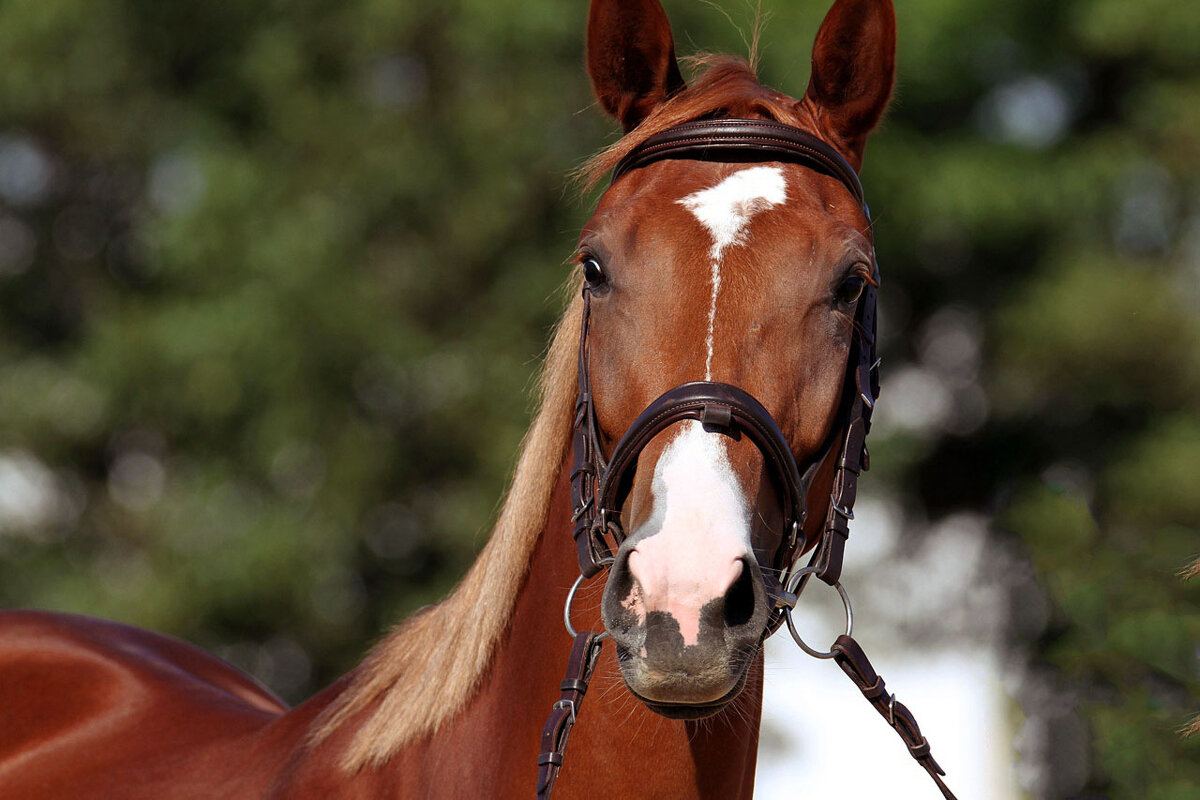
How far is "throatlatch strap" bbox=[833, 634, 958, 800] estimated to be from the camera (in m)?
2.53

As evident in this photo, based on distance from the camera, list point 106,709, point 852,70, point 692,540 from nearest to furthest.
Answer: point 692,540
point 852,70
point 106,709

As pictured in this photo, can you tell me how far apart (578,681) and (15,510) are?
10.9m

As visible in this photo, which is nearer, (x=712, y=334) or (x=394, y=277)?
(x=712, y=334)

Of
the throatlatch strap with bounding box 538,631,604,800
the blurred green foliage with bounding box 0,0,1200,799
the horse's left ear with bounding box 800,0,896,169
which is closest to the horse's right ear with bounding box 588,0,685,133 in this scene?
the horse's left ear with bounding box 800,0,896,169

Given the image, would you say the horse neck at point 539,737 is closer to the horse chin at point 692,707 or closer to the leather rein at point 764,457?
the leather rein at point 764,457

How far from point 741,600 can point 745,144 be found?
984 millimetres

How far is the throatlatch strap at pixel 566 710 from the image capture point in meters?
2.43

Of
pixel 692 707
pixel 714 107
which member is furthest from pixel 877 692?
pixel 714 107

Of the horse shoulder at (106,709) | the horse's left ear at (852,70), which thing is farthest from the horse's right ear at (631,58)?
the horse shoulder at (106,709)

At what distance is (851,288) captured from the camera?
256 centimetres

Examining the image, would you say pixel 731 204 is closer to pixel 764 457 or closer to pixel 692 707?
pixel 764 457

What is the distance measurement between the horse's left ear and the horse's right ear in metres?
0.32

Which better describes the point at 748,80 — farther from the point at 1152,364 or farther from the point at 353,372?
the point at 353,372

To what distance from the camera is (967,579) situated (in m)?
10.5
